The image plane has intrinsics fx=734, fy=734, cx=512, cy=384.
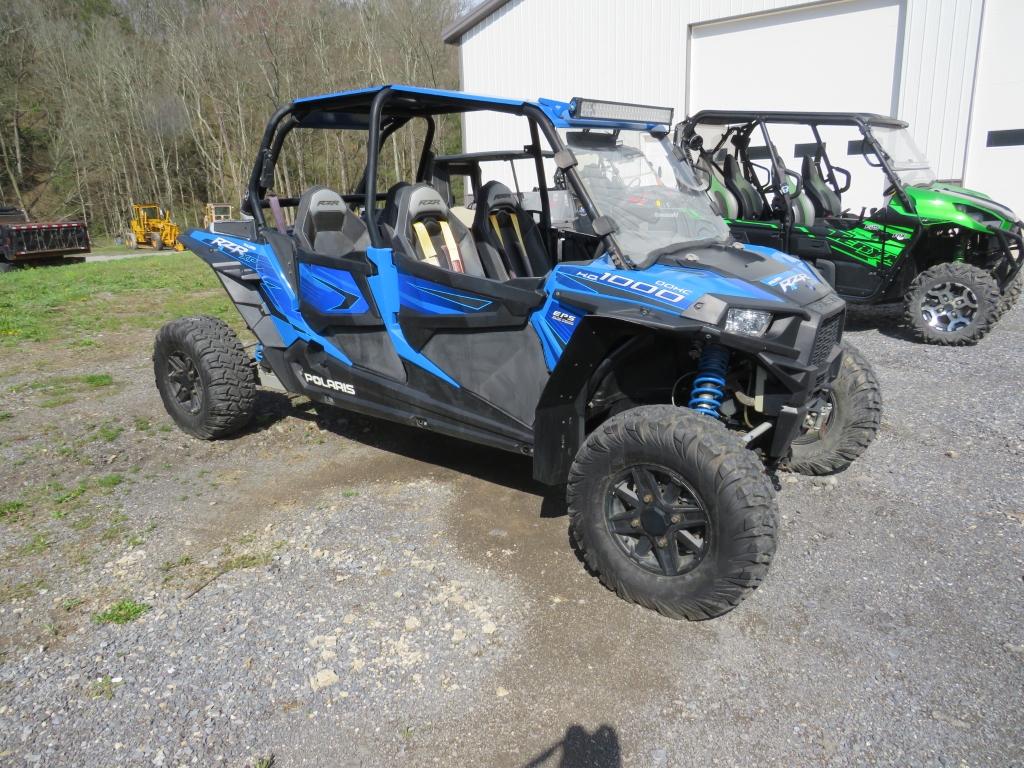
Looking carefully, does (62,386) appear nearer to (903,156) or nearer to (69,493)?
(69,493)

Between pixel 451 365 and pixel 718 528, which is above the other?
pixel 451 365

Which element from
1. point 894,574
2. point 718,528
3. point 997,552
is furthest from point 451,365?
point 997,552

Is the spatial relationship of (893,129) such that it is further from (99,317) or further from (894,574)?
(99,317)

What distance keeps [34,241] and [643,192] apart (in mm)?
19489

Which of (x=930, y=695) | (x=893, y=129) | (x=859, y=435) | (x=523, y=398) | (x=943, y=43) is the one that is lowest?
(x=930, y=695)

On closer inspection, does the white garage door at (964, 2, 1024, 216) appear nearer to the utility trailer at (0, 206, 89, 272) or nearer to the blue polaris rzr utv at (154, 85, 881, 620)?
the blue polaris rzr utv at (154, 85, 881, 620)

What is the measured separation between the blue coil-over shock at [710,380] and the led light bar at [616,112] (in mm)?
1239

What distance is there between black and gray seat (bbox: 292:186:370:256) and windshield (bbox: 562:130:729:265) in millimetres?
1653

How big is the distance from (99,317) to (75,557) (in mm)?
7189

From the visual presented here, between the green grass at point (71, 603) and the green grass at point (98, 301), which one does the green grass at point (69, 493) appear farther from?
the green grass at point (98, 301)

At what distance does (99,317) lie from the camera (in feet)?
31.7

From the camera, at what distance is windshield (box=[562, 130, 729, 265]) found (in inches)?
133

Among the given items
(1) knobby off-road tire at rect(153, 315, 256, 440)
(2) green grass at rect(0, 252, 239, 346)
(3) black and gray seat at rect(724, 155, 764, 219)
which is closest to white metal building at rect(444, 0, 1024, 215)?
(3) black and gray seat at rect(724, 155, 764, 219)

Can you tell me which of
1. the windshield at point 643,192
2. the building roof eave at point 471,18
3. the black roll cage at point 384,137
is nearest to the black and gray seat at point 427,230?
the black roll cage at point 384,137
